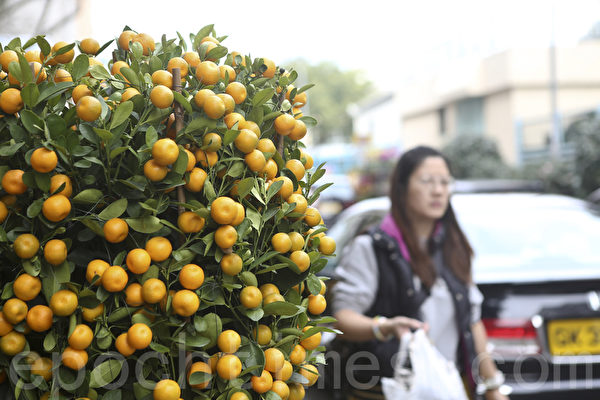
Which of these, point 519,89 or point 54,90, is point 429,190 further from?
point 519,89

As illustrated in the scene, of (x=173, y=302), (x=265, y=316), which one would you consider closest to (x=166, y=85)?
(x=173, y=302)

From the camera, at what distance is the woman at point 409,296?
→ 9.61ft

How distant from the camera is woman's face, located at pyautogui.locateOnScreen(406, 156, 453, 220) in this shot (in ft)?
10.5

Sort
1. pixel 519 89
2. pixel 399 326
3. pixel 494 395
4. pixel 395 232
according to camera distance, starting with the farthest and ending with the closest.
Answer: pixel 519 89
pixel 395 232
pixel 494 395
pixel 399 326

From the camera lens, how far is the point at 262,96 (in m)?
1.46

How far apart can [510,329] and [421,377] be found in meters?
0.92

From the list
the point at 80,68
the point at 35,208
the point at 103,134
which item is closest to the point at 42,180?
the point at 35,208

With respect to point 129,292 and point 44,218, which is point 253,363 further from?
point 44,218

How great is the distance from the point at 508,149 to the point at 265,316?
2663 cm

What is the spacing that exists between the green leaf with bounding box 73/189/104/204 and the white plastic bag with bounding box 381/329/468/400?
1666 mm

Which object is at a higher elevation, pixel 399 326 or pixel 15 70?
pixel 15 70

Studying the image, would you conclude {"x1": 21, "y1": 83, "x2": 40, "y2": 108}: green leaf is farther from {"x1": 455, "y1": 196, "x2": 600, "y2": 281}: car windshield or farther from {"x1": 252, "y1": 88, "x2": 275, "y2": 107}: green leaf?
{"x1": 455, "y1": 196, "x2": 600, "y2": 281}: car windshield

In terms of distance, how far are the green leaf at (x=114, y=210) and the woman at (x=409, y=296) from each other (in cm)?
174

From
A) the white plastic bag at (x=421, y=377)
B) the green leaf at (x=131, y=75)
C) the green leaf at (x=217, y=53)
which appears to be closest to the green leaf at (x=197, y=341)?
the green leaf at (x=131, y=75)
